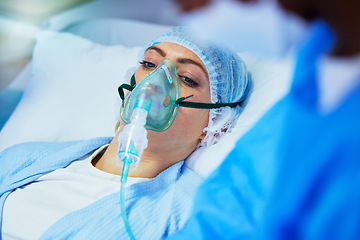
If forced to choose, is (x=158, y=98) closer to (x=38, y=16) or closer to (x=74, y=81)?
(x=74, y=81)

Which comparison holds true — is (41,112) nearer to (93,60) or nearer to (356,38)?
(93,60)

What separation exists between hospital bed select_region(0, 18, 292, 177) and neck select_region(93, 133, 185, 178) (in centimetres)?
36

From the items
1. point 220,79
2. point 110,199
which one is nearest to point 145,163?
point 110,199

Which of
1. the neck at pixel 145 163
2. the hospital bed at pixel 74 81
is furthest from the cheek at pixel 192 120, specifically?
the hospital bed at pixel 74 81

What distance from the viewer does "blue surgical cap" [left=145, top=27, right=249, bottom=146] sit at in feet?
4.34

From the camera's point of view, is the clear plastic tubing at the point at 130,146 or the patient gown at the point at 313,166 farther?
the clear plastic tubing at the point at 130,146

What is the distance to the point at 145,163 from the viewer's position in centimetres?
137

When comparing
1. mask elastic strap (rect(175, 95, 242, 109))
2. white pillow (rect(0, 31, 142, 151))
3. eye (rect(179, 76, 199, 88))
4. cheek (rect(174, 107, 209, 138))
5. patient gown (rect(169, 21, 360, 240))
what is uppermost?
patient gown (rect(169, 21, 360, 240))

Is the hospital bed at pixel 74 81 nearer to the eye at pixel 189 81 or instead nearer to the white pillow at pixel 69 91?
the white pillow at pixel 69 91

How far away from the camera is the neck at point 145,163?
135 centimetres

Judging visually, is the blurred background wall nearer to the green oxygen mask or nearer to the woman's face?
the woman's face

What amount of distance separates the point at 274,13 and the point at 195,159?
106 centimetres

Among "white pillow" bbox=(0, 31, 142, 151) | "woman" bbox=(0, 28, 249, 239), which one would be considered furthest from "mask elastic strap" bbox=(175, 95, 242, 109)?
"white pillow" bbox=(0, 31, 142, 151)

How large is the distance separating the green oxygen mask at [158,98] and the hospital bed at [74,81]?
49 cm
